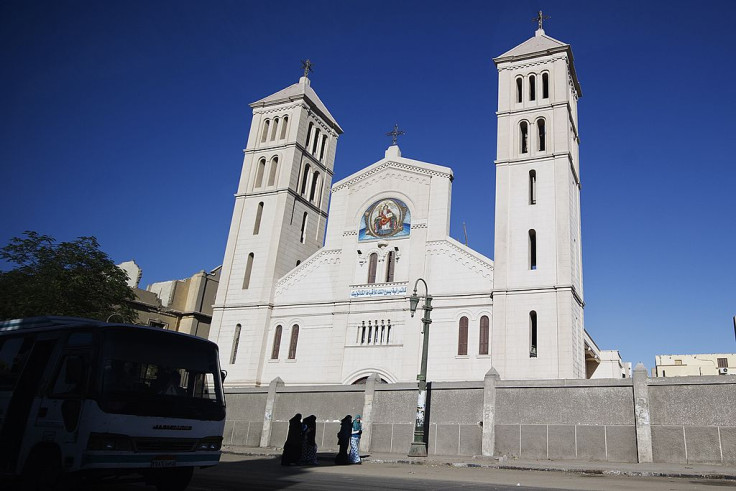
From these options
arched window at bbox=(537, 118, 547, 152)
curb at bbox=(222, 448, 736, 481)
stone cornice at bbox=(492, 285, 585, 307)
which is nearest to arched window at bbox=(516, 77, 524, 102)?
arched window at bbox=(537, 118, 547, 152)

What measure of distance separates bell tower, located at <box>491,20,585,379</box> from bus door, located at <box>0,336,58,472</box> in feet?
70.4

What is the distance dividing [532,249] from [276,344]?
49.9 feet

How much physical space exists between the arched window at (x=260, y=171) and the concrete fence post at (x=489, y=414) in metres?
23.7

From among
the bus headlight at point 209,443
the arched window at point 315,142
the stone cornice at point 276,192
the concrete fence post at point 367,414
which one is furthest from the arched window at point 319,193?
the bus headlight at point 209,443

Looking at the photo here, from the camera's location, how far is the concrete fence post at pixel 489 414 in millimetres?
19578

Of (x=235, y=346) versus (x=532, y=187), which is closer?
(x=532, y=187)

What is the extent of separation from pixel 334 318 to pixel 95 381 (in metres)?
24.6

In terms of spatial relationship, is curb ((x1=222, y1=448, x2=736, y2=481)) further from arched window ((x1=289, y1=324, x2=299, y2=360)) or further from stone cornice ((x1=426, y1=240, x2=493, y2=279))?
arched window ((x1=289, y1=324, x2=299, y2=360))

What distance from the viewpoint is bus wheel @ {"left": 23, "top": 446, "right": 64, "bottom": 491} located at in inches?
314

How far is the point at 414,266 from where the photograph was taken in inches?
1245

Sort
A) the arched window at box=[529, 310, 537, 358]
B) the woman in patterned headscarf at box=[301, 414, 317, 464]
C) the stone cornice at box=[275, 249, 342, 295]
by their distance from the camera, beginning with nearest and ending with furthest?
the woman in patterned headscarf at box=[301, 414, 317, 464] → the arched window at box=[529, 310, 537, 358] → the stone cornice at box=[275, 249, 342, 295]

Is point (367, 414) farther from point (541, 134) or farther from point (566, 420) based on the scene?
point (541, 134)

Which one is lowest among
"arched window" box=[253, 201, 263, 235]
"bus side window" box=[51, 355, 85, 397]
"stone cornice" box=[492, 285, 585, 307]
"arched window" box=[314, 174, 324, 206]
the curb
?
the curb

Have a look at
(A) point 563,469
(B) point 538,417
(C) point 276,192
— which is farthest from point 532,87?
(A) point 563,469
